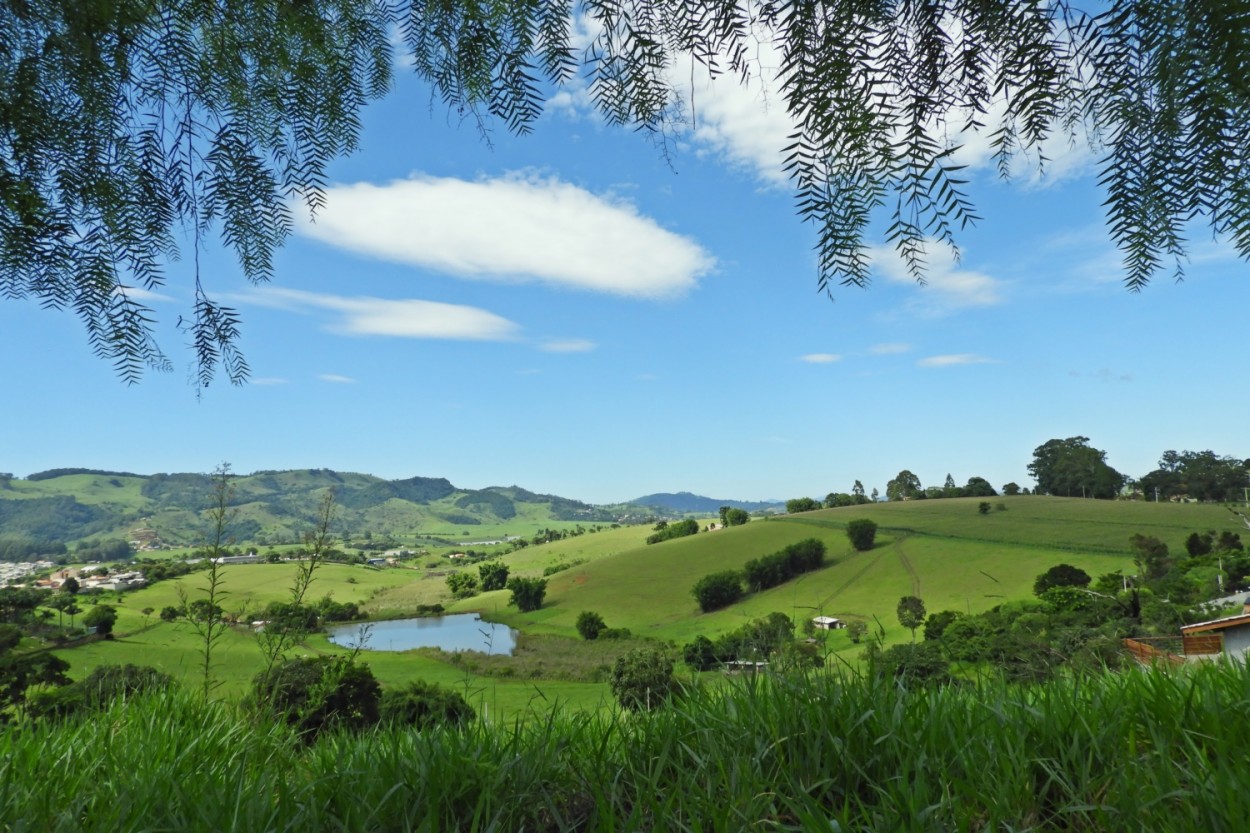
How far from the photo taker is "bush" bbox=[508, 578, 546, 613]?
30828mm

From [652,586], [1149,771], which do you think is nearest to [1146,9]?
[1149,771]

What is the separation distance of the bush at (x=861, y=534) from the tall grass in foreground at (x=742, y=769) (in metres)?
36.3

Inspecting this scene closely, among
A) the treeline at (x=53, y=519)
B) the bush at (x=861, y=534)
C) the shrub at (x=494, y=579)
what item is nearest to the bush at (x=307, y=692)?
the treeline at (x=53, y=519)

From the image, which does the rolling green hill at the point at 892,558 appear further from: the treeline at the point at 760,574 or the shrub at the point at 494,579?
the shrub at the point at 494,579

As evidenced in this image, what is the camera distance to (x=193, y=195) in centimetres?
221

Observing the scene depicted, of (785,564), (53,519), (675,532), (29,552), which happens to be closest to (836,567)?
(785,564)

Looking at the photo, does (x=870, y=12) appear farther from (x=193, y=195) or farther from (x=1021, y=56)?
(x=193, y=195)

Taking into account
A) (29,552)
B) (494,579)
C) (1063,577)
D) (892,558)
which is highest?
(29,552)

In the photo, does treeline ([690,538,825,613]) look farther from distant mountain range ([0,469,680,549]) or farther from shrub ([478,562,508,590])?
distant mountain range ([0,469,680,549])

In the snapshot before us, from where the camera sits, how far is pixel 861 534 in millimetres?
36562

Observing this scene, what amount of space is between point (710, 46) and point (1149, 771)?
6.08 feet

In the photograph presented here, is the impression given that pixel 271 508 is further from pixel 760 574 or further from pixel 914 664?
pixel 914 664

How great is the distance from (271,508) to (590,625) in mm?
48977

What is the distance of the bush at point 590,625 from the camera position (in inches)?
1130
